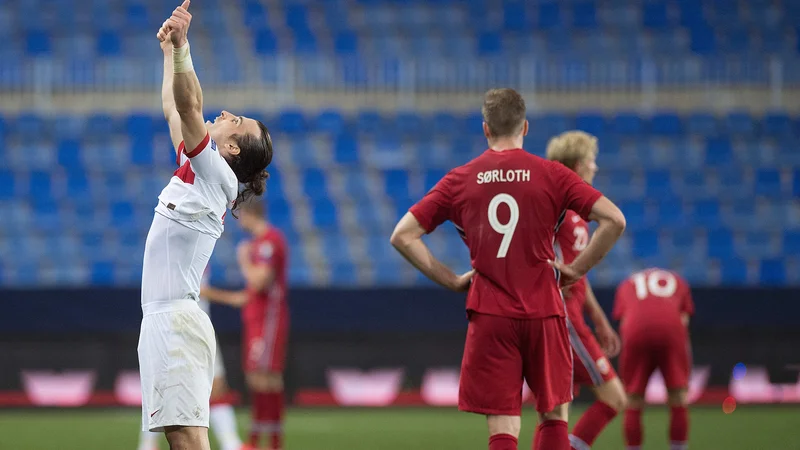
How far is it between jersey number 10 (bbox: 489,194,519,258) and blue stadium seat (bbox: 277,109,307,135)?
1141cm

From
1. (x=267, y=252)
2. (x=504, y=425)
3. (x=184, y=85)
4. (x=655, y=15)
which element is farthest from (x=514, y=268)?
(x=655, y=15)

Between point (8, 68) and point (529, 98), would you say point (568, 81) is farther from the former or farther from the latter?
point (8, 68)

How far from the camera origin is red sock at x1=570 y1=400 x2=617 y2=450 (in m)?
6.26

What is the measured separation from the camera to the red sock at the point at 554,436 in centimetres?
528

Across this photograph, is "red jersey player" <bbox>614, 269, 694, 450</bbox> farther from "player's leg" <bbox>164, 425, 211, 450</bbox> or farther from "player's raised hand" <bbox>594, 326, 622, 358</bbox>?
"player's leg" <bbox>164, 425, 211, 450</bbox>

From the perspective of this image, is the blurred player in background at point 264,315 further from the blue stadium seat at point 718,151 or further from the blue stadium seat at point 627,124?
the blue stadium seat at point 718,151

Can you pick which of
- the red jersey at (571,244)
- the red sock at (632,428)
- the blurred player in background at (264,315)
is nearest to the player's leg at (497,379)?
the red jersey at (571,244)

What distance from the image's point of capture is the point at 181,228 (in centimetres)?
437

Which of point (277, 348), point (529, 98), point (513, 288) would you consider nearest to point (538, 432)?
point (513, 288)

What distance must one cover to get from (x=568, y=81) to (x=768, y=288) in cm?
545

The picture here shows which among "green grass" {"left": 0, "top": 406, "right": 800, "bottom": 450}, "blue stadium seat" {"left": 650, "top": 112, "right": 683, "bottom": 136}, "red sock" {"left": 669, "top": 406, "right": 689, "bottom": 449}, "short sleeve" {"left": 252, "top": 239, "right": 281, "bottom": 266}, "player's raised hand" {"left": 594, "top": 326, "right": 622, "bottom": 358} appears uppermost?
"blue stadium seat" {"left": 650, "top": 112, "right": 683, "bottom": 136}

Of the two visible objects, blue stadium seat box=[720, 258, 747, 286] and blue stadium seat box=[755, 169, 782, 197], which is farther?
blue stadium seat box=[755, 169, 782, 197]

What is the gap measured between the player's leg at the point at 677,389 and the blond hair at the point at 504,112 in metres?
3.31

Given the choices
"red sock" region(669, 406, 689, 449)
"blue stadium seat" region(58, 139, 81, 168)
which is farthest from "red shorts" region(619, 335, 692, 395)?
"blue stadium seat" region(58, 139, 81, 168)
